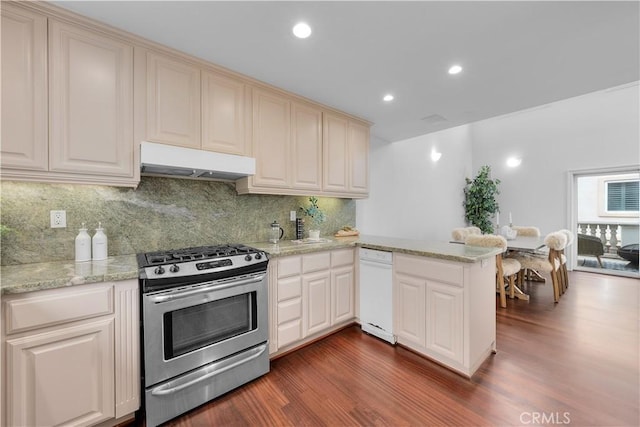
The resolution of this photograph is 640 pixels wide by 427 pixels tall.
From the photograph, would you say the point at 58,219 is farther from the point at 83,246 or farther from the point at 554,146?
the point at 554,146

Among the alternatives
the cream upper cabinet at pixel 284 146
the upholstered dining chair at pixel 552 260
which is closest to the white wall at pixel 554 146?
the upholstered dining chair at pixel 552 260

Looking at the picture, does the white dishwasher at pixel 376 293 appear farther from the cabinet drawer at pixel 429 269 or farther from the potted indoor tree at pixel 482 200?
the potted indoor tree at pixel 482 200

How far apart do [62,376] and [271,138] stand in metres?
2.10

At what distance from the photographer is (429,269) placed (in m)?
2.19

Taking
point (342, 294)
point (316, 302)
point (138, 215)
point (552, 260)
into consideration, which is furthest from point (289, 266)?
point (552, 260)

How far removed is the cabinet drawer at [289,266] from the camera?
2.24 m

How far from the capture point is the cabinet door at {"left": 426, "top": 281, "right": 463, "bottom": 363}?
2.02 meters

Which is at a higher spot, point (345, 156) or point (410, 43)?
point (410, 43)

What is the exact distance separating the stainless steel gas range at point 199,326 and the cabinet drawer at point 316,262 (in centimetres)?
44

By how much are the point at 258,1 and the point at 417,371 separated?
271cm

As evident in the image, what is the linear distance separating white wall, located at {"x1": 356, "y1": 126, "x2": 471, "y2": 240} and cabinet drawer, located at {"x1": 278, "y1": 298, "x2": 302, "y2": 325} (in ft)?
6.02

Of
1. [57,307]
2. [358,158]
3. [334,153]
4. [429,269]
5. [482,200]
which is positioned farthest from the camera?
[482,200]

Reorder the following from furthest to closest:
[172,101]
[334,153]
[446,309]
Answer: [334,153]
[446,309]
[172,101]

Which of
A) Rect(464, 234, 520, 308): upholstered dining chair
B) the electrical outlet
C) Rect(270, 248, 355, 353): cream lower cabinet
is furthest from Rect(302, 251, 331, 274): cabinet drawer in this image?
Rect(464, 234, 520, 308): upholstered dining chair
